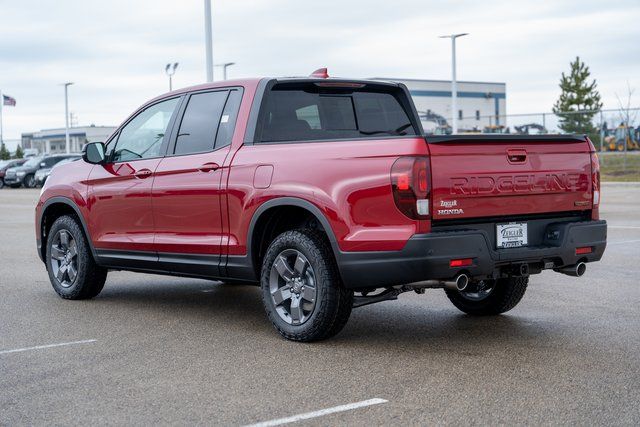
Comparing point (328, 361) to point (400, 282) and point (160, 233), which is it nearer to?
point (400, 282)

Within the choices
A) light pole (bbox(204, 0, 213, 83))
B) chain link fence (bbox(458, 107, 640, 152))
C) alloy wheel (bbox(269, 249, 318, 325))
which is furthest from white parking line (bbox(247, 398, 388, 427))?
chain link fence (bbox(458, 107, 640, 152))

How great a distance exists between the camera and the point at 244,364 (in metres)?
6.19

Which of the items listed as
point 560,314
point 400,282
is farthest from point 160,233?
point 560,314

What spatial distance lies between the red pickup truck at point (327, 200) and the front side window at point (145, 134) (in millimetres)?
17

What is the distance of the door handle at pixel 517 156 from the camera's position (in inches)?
257

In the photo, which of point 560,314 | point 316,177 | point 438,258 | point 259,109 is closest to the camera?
point 438,258

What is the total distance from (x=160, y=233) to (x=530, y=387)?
12.2ft

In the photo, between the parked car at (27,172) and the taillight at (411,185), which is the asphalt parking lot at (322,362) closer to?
the taillight at (411,185)

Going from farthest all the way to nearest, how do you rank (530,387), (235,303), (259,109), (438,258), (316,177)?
(235,303) → (259,109) → (316,177) → (438,258) → (530,387)

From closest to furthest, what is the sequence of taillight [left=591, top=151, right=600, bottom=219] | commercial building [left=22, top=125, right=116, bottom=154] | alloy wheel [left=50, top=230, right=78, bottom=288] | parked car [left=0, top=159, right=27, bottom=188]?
taillight [left=591, top=151, right=600, bottom=219]
alloy wheel [left=50, top=230, right=78, bottom=288]
parked car [left=0, top=159, right=27, bottom=188]
commercial building [left=22, top=125, right=116, bottom=154]

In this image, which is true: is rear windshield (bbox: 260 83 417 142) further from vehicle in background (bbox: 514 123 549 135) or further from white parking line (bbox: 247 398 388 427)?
vehicle in background (bbox: 514 123 549 135)

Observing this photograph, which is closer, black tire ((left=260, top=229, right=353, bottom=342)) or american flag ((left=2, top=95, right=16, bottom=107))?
black tire ((left=260, top=229, right=353, bottom=342))

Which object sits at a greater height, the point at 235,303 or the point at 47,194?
the point at 47,194

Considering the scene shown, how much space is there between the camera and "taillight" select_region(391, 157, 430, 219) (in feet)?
20.0
